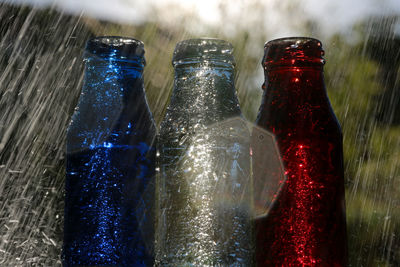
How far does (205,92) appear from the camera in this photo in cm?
68

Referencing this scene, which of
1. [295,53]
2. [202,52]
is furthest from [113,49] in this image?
[295,53]

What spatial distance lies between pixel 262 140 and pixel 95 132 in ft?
0.77

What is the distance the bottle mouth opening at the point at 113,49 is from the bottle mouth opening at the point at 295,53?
0.66 feet

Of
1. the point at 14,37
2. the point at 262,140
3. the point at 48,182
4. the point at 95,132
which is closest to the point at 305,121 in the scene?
the point at 262,140

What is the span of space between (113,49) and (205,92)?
151 millimetres

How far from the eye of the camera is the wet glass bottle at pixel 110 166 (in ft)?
2.07

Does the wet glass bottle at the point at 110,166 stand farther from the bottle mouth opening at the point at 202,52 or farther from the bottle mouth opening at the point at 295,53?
the bottle mouth opening at the point at 295,53

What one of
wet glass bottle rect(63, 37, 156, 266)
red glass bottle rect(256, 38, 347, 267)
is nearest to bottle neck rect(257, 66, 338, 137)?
red glass bottle rect(256, 38, 347, 267)

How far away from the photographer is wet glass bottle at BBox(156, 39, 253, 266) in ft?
2.07

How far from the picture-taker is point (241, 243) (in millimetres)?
646

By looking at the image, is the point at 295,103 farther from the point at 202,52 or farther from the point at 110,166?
the point at 110,166

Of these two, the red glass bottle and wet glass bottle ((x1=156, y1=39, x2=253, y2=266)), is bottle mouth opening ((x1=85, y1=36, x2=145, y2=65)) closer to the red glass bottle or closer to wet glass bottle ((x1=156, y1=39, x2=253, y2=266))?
wet glass bottle ((x1=156, y1=39, x2=253, y2=266))

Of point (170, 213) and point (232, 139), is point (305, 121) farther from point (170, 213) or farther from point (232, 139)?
point (170, 213)

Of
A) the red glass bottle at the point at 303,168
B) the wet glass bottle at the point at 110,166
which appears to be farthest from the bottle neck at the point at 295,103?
the wet glass bottle at the point at 110,166
